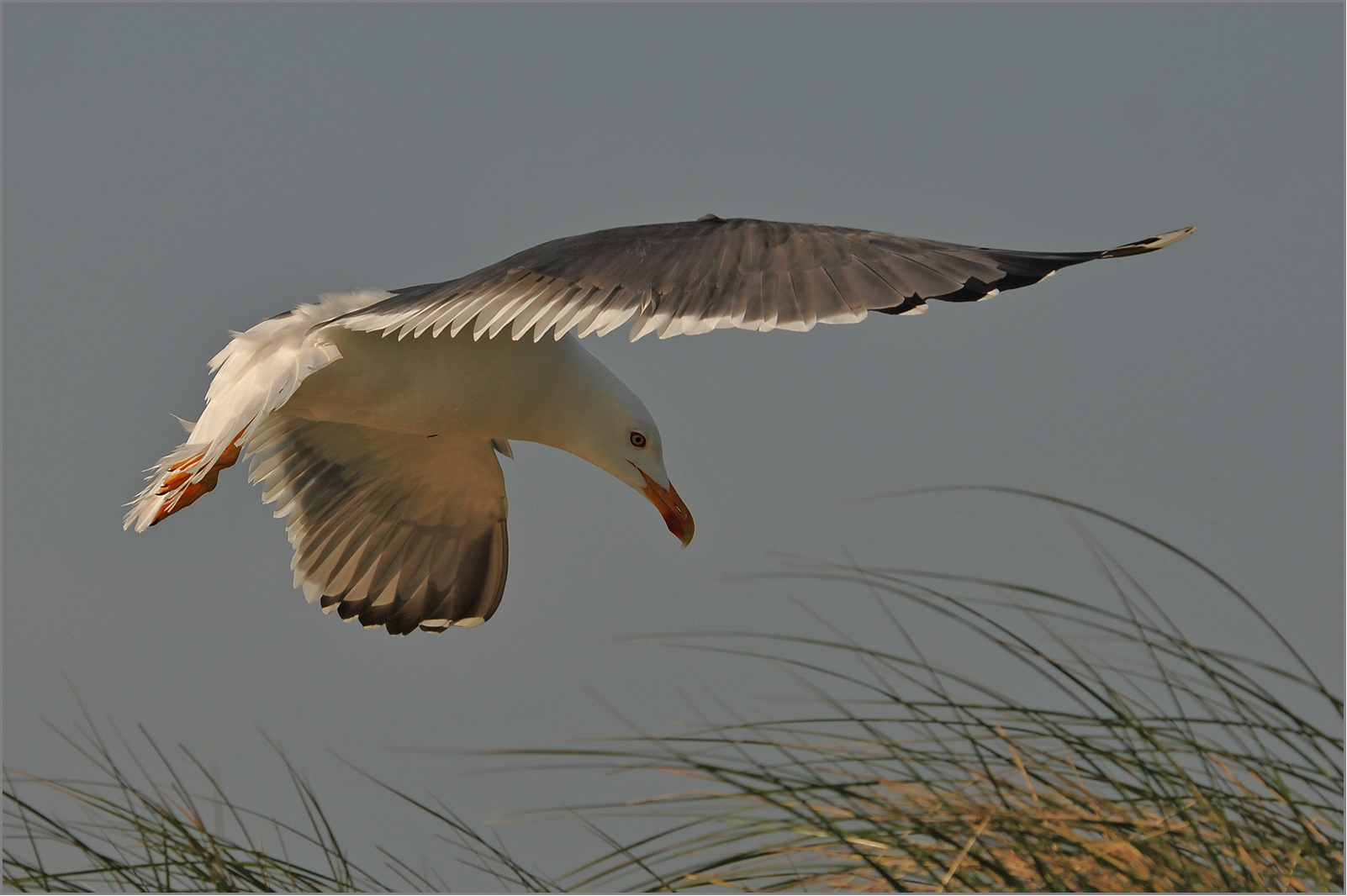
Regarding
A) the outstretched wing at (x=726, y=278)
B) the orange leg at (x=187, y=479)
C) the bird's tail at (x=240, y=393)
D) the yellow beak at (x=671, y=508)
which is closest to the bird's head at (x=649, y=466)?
the yellow beak at (x=671, y=508)

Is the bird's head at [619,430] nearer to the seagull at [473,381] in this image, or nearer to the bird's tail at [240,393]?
the seagull at [473,381]

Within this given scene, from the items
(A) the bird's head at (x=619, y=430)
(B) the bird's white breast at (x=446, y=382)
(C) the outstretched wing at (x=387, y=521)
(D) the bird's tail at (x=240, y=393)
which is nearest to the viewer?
(D) the bird's tail at (x=240, y=393)

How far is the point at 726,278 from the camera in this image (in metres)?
2.46

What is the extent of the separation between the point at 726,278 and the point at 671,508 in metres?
1.61

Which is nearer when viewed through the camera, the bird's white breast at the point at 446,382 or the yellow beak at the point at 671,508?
the bird's white breast at the point at 446,382

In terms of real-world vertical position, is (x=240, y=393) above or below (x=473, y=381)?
below

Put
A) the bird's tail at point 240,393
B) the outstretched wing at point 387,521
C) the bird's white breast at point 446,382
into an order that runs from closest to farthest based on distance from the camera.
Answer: the bird's tail at point 240,393, the bird's white breast at point 446,382, the outstretched wing at point 387,521

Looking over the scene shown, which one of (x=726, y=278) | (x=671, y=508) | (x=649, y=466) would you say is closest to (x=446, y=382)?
(x=649, y=466)

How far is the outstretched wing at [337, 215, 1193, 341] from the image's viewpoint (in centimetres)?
226

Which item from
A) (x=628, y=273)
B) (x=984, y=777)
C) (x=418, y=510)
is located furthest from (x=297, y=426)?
(x=984, y=777)

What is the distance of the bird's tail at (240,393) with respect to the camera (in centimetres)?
347

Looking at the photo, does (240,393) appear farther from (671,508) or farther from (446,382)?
(671,508)

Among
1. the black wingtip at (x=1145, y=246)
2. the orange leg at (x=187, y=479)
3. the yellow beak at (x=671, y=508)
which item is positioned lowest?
the orange leg at (x=187, y=479)

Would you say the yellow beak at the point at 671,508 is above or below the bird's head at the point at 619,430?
below
